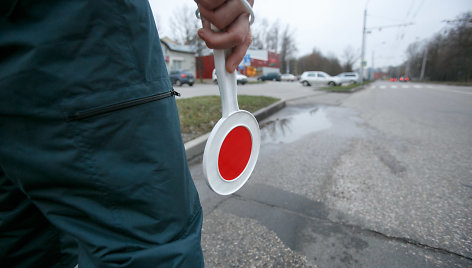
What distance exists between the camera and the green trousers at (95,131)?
497mm

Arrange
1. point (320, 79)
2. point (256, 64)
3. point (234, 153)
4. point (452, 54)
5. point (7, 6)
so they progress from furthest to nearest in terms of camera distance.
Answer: point (256, 64)
point (452, 54)
point (320, 79)
point (234, 153)
point (7, 6)

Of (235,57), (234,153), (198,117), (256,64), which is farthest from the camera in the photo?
(256,64)

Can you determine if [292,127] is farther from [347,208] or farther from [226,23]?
[226,23]

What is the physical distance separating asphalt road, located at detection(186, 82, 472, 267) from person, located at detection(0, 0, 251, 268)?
950 millimetres

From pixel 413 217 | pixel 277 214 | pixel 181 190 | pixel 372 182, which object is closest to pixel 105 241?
pixel 181 190

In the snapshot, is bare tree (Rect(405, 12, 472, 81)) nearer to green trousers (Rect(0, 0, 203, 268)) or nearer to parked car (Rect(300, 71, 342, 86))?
parked car (Rect(300, 71, 342, 86))

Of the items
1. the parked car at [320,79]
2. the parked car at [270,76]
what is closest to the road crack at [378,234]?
the parked car at [320,79]

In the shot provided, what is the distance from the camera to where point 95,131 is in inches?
21.0

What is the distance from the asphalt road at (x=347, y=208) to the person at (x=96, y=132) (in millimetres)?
950

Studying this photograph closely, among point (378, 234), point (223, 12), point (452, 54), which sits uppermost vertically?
point (452, 54)

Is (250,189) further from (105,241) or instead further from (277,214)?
(105,241)

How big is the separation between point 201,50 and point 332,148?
26361 millimetres

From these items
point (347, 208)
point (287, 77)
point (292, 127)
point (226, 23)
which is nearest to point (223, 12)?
point (226, 23)

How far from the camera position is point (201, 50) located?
27.3m
